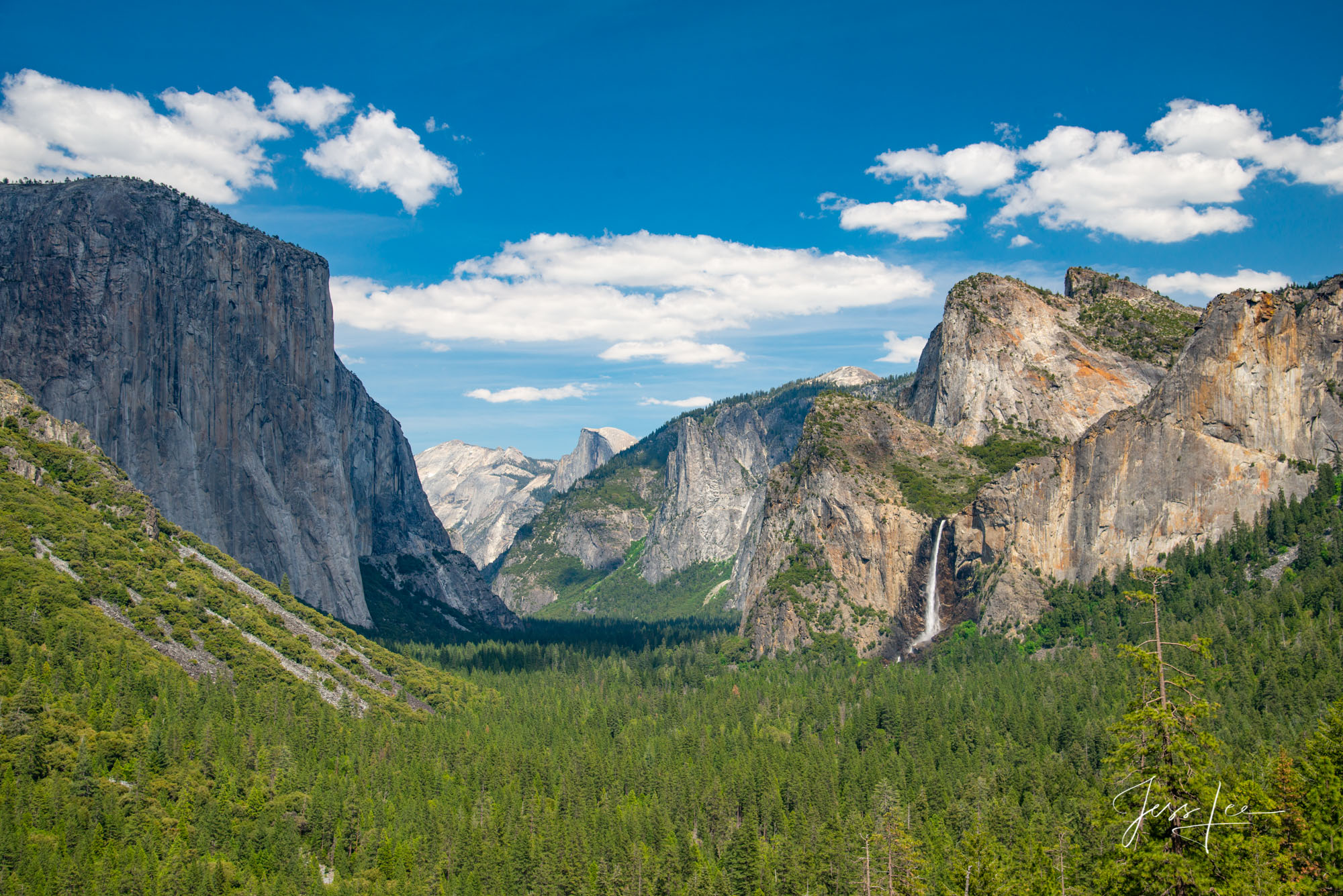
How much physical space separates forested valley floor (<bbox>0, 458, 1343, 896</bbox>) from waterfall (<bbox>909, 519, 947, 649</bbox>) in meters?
32.8

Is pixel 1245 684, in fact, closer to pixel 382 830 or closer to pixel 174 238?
pixel 382 830

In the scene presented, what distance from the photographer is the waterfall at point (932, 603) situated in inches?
7170

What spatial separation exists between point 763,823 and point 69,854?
199 feet

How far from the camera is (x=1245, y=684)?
10900 cm

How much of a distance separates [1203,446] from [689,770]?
100 metres

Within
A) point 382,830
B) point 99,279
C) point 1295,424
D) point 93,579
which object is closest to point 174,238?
point 99,279

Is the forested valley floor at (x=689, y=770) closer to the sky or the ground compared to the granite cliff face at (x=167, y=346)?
closer to the ground

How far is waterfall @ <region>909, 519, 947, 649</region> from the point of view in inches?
7170

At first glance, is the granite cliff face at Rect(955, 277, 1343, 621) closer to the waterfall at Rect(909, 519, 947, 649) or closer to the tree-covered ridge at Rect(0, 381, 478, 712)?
the waterfall at Rect(909, 519, 947, 649)

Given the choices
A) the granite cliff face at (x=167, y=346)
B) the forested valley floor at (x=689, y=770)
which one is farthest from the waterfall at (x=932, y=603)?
the granite cliff face at (x=167, y=346)

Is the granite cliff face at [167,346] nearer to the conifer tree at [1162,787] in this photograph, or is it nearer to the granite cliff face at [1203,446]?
the granite cliff face at [1203,446]

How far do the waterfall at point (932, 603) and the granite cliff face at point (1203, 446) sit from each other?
14823mm

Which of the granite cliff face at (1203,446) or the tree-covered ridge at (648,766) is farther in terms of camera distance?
the granite cliff face at (1203,446)

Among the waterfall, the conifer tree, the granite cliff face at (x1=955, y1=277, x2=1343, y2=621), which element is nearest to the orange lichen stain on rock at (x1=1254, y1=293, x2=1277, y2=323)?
the granite cliff face at (x1=955, y1=277, x2=1343, y2=621)
